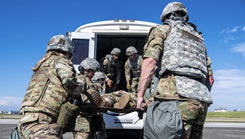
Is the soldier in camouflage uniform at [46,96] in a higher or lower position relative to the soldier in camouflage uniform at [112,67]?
lower

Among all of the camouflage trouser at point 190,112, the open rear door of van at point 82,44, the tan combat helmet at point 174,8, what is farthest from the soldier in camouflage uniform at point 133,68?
the camouflage trouser at point 190,112

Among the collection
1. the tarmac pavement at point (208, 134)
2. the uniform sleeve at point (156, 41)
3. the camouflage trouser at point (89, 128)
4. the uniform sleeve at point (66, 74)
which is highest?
the uniform sleeve at point (156, 41)

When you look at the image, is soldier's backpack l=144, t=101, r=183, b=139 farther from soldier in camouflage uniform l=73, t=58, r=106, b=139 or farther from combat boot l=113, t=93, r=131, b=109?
soldier in camouflage uniform l=73, t=58, r=106, b=139

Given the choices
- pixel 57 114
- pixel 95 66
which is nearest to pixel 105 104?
pixel 57 114

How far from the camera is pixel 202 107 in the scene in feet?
9.55

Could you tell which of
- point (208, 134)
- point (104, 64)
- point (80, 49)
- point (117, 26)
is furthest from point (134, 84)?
point (208, 134)

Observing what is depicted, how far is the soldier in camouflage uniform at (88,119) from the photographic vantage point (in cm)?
480

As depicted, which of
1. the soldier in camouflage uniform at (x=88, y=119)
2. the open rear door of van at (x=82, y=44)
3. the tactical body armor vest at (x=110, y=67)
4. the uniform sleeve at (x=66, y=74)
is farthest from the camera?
the tactical body armor vest at (x=110, y=67)

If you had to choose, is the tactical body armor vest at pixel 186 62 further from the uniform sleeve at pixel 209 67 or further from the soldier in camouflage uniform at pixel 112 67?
the soldier in camouflage uniform at pixel 112 67

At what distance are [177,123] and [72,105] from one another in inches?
60.7

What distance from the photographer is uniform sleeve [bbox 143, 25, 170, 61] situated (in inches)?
119

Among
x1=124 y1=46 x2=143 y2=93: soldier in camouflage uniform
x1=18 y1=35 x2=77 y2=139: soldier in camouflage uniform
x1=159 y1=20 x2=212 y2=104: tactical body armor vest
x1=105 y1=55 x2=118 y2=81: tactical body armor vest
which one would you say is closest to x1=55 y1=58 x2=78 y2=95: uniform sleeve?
x1=18 y1=35 x2=77 y2=139: soldier in camouflage uniform

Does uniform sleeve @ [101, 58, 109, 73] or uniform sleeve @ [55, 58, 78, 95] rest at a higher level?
uniform sleeve @ [101, 58, 109, 73]

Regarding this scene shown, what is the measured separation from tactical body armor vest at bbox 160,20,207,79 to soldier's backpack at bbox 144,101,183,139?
1.16 ft
